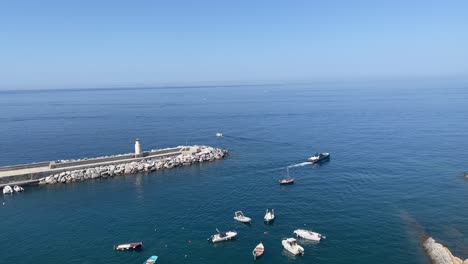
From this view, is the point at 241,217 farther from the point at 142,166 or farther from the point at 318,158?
the point at 318,158

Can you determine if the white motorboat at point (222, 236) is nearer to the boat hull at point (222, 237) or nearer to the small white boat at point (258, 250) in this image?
the boat hull at point (222, 237)

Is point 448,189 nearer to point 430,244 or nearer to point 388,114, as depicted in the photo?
point 430,244

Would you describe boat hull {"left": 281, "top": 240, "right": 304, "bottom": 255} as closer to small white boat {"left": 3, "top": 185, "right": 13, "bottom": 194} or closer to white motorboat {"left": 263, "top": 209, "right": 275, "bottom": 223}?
white motorboat {"left": 263, "top": 209, "right": 275, "bottom": 223}

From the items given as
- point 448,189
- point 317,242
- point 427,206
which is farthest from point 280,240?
point 448,189

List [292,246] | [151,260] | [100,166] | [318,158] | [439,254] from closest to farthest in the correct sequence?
[439,254]
[151,260]
[292,246]
[100,166]
[318,158]

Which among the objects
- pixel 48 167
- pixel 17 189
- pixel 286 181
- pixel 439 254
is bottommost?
pixel 439 254

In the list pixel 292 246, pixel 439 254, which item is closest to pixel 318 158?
pixel 292 246
